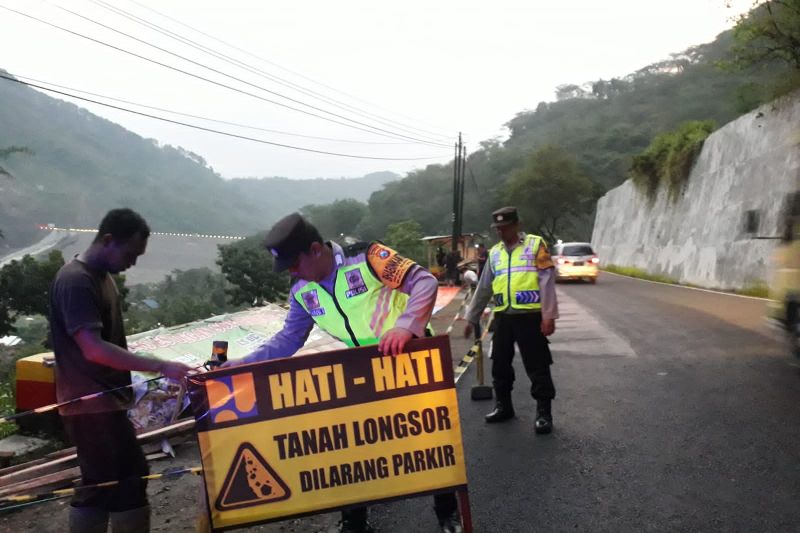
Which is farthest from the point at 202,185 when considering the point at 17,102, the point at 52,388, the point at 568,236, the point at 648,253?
the point at 52,388

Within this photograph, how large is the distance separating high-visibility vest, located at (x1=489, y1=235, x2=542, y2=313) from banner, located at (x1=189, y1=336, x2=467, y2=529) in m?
2.42

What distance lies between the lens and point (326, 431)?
290cm

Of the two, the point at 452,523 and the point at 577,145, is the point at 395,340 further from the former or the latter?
the point at 577,145

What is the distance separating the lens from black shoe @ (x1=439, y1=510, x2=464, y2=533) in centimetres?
324

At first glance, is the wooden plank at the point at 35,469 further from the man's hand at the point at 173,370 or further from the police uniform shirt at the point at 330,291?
the man's hand at the point at 173,370

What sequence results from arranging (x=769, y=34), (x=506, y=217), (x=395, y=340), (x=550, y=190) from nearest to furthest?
1. (x=395, y=340)
2. (x=506, y=217)
3. (x=769, y=34)
4. (x=550, y=190)

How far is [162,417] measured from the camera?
5719 mm

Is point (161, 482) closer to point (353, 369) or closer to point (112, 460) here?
point (112, 460)

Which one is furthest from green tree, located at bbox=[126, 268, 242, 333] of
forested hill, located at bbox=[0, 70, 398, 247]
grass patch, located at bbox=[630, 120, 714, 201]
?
forested hill, located at bbox=[0, 70, 398, 247]

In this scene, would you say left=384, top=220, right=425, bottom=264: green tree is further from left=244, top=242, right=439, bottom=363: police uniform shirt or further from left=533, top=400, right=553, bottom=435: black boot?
left=244, top=242, right=439, bottom=363: police uniform shirt

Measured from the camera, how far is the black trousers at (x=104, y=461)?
2.62 metres

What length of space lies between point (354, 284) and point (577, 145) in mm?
93126

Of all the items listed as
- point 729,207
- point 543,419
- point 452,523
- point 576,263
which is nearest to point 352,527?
point 452,523

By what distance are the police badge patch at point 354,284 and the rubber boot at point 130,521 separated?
1342 mm
